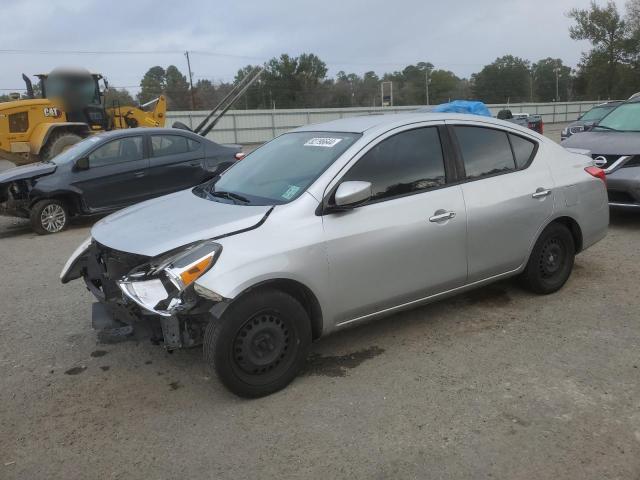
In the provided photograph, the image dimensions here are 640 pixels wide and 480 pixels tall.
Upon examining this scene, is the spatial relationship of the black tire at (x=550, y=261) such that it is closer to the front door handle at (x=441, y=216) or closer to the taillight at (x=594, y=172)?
the taillight at (x=594, y=172)

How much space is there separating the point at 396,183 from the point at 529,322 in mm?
1617

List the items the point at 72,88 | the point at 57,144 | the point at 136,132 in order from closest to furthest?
the point at 136,132 → the point at 57,144 → the point at 72,88

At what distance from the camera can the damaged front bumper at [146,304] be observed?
3105mm

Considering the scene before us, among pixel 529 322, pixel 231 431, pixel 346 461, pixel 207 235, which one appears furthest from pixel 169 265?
pixel 529 322

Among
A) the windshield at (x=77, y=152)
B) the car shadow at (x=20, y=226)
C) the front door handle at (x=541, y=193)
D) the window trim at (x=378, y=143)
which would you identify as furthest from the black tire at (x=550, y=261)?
the car shadow at (x=20, y=226)

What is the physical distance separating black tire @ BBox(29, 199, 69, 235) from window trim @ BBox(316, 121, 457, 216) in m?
6.76

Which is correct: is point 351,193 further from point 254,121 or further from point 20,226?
point 254,121

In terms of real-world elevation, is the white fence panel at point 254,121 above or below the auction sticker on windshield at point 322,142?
above

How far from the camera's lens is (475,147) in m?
4.38

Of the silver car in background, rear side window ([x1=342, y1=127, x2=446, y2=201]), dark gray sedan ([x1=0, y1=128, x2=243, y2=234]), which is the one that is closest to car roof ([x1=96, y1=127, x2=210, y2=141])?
dark gray sedan ([x1=0, y1=128, x2=243, y2=234])

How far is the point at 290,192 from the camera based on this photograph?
369 cm

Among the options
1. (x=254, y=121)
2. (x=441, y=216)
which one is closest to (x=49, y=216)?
(x=441, y=216)

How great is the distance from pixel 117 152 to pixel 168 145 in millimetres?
874

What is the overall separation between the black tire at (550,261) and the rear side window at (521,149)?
0.61m
